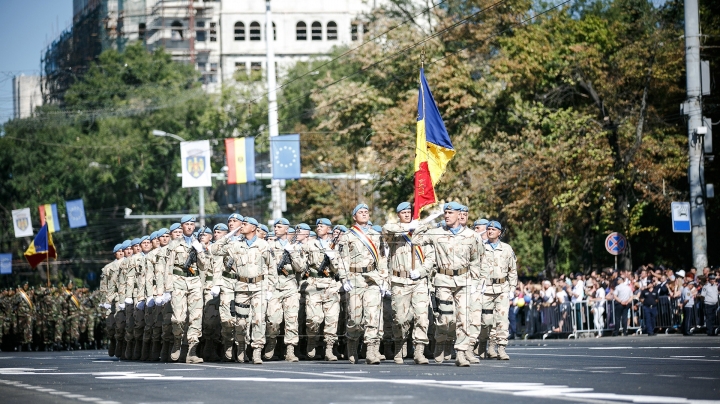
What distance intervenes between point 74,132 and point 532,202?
48.2 m

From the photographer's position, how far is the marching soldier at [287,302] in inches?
790

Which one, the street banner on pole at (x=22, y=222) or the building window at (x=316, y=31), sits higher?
the building window at (x=316, y=31)

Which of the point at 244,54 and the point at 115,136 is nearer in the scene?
the point at 115,136

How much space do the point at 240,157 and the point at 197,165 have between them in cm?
418

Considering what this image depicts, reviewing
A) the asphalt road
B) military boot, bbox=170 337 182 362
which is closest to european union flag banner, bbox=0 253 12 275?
military boot, bbox=170 337 182 362

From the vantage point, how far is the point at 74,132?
8244 cm

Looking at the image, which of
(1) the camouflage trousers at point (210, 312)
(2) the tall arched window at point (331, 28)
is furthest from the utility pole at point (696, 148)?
(2) the tall arched window at point (331, 28)

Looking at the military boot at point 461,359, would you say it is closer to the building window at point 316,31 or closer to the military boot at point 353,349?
the military boot at point 353,349

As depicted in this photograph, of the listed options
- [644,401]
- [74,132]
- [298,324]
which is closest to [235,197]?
[74,132]

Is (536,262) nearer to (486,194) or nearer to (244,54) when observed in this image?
(486,194)

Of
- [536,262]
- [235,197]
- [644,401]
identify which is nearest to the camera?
[644,401]

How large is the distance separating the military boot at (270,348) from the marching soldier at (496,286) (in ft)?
10.4

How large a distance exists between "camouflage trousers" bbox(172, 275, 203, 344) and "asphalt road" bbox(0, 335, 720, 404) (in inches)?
24.6

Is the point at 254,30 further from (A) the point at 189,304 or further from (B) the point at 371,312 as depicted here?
(B) the point at 371,312
